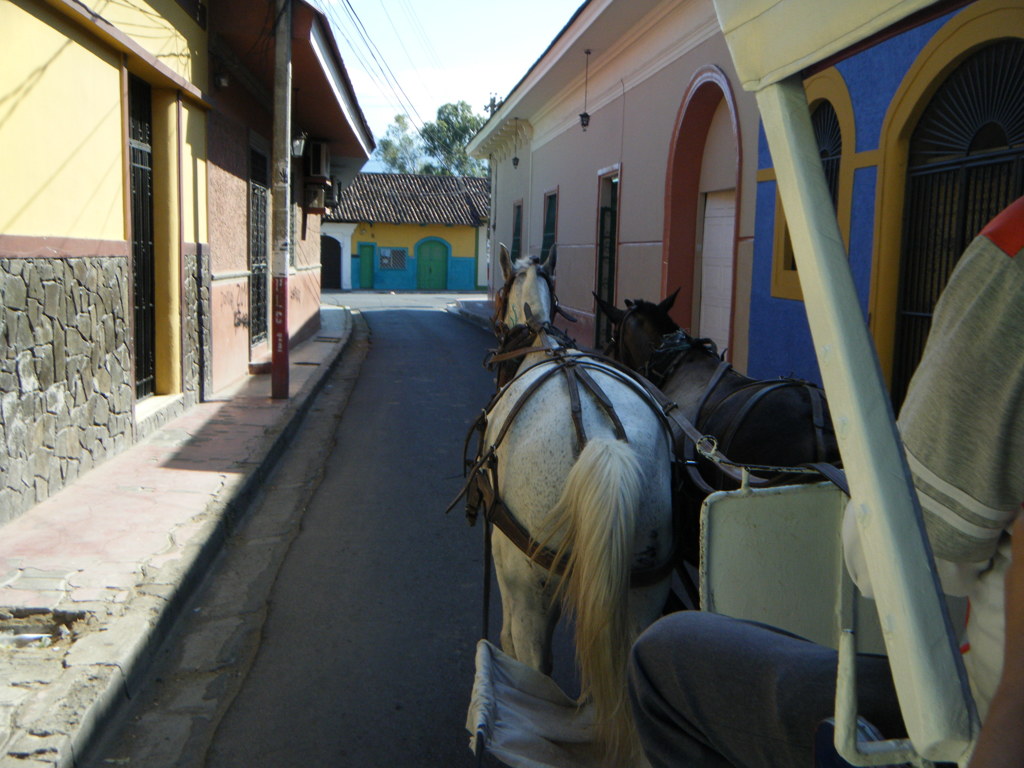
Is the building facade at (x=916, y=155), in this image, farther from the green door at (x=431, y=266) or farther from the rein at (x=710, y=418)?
the green door at (x=431, y=266)

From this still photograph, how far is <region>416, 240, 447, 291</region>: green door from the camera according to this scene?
46.1 metres

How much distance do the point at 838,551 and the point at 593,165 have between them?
13.4 m

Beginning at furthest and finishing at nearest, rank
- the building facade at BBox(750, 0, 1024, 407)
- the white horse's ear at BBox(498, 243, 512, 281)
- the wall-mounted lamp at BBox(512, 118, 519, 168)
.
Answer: the wall-mounted lamp at BBox(512, 118, 519, 168) → the building facade at BBox(750, 0, 1024, 407) → the white horse's ear at BBox(498, 243, 512, 281)

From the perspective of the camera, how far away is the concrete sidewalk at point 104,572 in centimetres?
315

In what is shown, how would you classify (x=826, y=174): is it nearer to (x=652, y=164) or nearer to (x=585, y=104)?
(x=652, y=164)

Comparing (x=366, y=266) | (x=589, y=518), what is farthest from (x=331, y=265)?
(x=589, y=518)

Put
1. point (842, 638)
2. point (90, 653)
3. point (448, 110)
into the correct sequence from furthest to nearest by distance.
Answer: point (448, 110) < point (90, 653) < point (842, 638)

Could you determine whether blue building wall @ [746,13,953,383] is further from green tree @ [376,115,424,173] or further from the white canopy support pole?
green tree @ [376,115,424,173]

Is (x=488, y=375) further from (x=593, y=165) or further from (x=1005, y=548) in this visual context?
(x=1005, y=548)

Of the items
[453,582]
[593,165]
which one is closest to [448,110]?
[593,165]

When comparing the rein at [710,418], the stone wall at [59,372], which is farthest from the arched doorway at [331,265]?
the rein at [710,418]

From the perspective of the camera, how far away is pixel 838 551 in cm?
201

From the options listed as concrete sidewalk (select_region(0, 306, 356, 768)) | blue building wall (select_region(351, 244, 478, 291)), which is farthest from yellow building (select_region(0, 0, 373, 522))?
blue building wall (select_region(351, 244, 478, 291))

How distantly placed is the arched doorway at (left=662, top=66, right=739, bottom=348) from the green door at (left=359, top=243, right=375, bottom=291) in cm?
3567
